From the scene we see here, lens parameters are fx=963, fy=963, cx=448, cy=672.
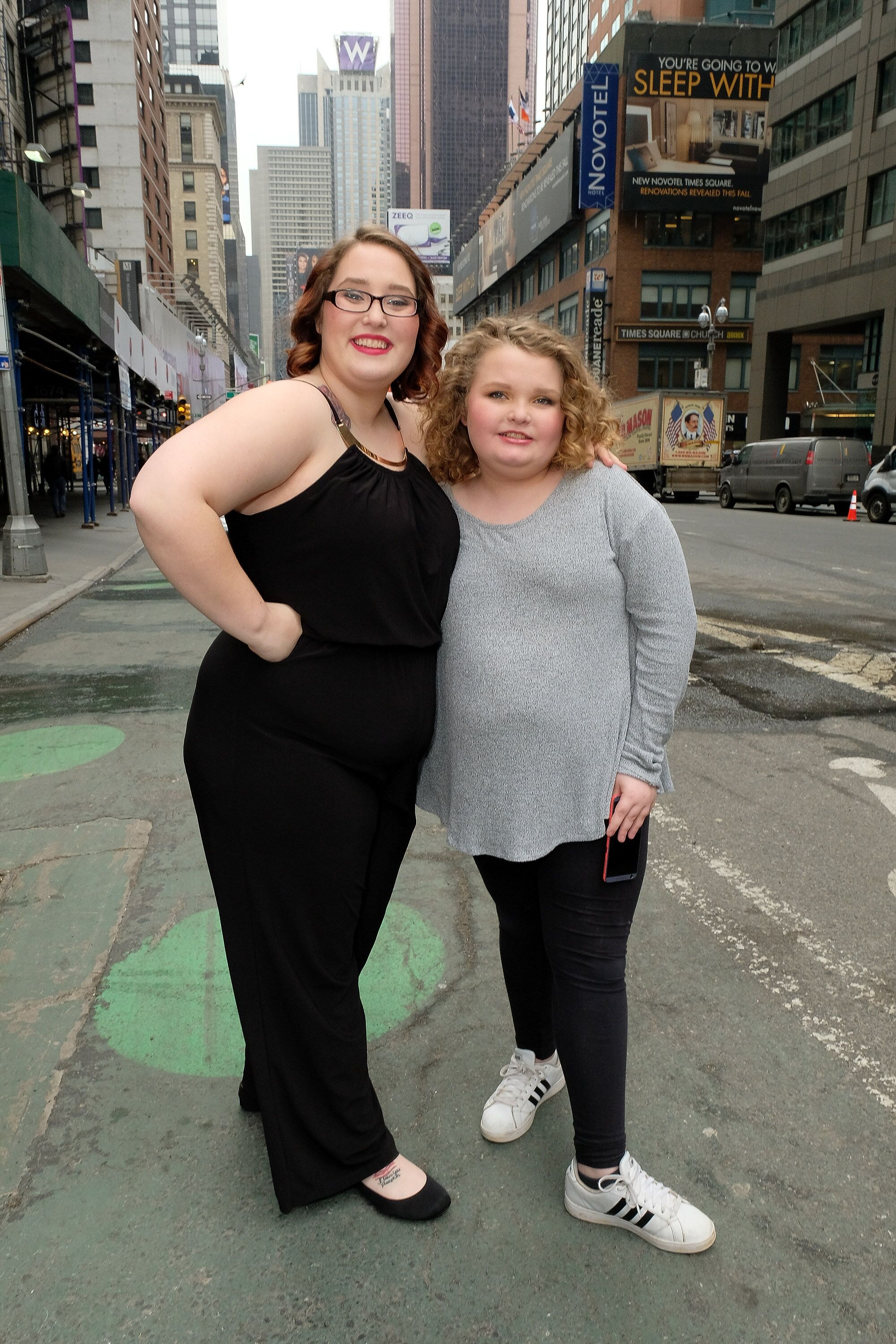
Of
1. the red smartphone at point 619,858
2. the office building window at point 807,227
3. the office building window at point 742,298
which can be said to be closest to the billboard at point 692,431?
the office building window at point 807,227

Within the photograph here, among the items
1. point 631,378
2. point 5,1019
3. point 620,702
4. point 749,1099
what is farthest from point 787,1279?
point 631,378

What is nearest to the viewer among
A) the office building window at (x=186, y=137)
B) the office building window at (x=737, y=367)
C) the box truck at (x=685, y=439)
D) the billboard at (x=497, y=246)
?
the box truck at (x=685, y=439)

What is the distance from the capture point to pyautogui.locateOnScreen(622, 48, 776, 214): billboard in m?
54.3

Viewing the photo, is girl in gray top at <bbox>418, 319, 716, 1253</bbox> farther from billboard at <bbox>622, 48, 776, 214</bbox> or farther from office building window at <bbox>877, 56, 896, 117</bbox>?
billboard at <bbox>622, 48, 776, 214</bbox>

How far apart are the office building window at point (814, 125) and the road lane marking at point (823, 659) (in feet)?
128

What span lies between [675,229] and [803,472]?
119ft

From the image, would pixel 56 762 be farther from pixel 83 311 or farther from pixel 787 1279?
pixel 83 311

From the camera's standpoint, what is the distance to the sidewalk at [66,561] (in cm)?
1062

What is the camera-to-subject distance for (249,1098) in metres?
2.35

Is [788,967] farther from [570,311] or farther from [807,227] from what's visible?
[570,311]

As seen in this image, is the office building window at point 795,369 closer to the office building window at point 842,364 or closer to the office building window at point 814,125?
the office building window at point 842,364

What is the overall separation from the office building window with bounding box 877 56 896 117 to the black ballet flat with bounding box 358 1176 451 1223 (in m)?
43.8

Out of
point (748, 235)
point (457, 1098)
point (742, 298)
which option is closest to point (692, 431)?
point (742, 298)

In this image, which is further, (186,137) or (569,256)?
(186,137)
